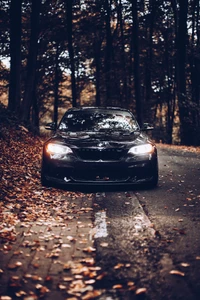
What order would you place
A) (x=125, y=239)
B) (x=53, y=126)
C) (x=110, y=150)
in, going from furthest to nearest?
(x=53, y=126) < (x=110, y=150) < (x=125, y=239)

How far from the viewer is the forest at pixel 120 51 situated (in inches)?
858

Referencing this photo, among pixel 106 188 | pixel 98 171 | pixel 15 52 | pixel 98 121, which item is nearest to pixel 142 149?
pixel 98 171

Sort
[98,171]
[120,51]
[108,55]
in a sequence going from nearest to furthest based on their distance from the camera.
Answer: [98,171] → [108,55] → [120,51]

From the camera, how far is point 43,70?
91.6 ft

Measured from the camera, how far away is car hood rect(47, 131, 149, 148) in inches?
273

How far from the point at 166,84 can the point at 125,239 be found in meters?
26.4

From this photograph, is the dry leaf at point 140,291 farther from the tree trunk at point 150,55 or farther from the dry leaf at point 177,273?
the tree trunk at point 150,55

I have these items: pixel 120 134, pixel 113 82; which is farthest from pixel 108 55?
pixel 120 134

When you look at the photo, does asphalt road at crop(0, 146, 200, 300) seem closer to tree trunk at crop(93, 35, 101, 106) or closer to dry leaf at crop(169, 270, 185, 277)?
dry leaf at crop(169, 270, 185, 277)

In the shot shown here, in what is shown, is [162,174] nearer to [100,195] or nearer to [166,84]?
[100,195]

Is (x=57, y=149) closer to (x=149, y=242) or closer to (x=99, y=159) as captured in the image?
(x=99, y=159)

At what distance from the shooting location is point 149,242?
4352mm

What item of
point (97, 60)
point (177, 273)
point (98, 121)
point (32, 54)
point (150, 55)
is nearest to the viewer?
point (177, 273)

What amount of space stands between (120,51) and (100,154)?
24899 mm
